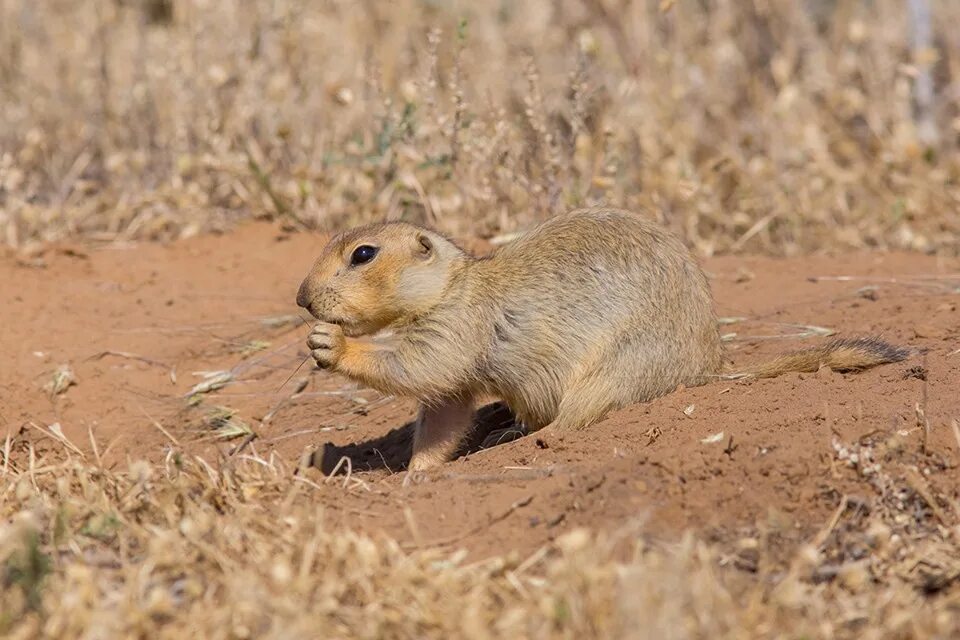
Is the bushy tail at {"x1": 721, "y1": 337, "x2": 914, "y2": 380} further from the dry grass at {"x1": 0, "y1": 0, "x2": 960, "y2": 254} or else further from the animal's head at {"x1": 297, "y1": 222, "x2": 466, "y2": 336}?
the dry grass at {"x1": 0, "y1": 0, "x2": 960, "y2": 254}

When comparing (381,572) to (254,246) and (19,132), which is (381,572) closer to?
(254,246)

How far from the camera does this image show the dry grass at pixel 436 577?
2.94 metres

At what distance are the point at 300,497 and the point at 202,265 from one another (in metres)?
3.26

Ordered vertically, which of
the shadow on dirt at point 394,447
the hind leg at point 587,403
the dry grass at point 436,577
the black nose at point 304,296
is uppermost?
the black nose at point 304,296

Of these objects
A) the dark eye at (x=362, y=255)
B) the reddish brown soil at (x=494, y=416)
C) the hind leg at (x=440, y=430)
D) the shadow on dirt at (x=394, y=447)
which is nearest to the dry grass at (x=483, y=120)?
the reddish brown soil at (x=494, y=416)

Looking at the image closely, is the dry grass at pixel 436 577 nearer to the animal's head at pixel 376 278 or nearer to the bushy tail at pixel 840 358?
the bushy tail at pixel 840 358

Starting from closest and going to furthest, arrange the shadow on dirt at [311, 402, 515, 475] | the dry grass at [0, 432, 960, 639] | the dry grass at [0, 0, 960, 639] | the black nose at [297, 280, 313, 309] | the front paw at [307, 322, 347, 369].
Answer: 1. the dry grass at [0, 432, 960, 639]
2. the dry grass at [0, 0, 960, 639]
3. the front paw at [307, 322, 347, 369]
4. the black nose at [297, 280, 313, 309]
5. the shadow on dirt at [311, 402, 515, 475]

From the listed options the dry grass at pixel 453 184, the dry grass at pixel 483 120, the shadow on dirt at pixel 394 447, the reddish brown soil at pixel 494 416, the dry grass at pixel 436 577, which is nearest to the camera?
the dry grass at pixel 436 577

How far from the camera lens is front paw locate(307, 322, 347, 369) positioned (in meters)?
4.58

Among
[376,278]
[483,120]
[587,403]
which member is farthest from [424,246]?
[483,120]

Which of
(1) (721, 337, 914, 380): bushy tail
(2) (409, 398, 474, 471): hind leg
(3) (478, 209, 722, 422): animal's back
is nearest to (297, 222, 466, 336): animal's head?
(3) (478, 209, 722, 422): animal's back

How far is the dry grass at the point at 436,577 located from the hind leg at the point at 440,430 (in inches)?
45.3

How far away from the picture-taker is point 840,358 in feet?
15.3

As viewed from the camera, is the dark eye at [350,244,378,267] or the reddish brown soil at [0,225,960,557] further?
the dark eye at [350,244,378,267]
